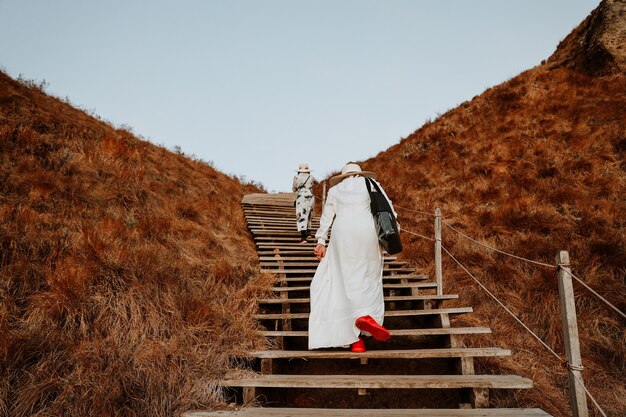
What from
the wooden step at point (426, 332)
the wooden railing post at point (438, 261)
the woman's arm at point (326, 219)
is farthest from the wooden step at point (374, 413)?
the wooden railing post at point (438, 261)

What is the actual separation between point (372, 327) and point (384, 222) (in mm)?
986

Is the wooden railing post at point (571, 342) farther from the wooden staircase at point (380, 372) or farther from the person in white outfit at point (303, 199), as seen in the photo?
the person in white outfit at point (303, 199)

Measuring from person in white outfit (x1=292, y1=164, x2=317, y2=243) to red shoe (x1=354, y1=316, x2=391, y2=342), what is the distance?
4553 millimetres

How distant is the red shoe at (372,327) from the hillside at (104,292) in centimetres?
114

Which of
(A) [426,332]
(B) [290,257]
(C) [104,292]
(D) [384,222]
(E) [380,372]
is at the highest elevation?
(D) [384,222]

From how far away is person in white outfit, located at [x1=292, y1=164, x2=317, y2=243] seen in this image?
7875 millimetres

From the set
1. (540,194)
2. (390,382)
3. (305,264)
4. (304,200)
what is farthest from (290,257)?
(540,194)

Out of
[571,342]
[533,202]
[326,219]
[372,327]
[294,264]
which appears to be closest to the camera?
[571,342]

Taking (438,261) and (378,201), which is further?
(438,261)

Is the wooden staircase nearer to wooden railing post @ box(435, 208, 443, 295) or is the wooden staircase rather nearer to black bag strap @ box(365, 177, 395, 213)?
wooden railing post @ box(435, 208, 443, 295)

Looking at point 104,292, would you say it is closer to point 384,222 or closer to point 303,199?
point 384,222

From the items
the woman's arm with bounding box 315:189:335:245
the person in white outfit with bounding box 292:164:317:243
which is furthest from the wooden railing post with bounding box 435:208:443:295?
the person in white outfit with bounding box 292:164:317:243

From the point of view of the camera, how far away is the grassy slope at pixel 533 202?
165 inches

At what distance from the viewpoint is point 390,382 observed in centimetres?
300
